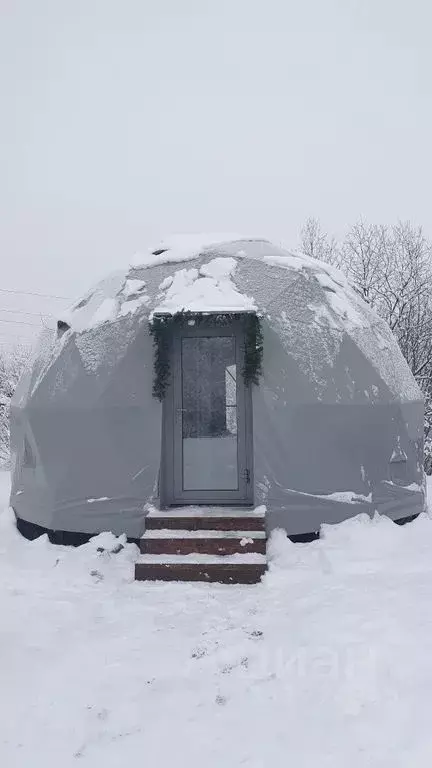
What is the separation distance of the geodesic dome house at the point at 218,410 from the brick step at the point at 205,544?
1.52ft

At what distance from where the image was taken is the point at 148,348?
574cm

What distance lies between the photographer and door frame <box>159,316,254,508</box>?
570cm

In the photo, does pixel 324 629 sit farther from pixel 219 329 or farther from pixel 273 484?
pixel 219 329

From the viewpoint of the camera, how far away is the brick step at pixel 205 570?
458 centimetres

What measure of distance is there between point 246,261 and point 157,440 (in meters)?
2.31

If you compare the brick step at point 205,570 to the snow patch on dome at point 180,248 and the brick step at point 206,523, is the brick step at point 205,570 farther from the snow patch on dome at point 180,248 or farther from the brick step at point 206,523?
the snow patch on dome at point 180,248

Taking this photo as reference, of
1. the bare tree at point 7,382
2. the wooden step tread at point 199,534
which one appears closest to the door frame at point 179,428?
the wooden step tread at point 199,534

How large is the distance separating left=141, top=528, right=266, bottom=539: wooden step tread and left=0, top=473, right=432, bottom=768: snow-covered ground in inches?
11.5

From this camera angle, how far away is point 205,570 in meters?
4.64

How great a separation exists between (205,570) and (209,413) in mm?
1763

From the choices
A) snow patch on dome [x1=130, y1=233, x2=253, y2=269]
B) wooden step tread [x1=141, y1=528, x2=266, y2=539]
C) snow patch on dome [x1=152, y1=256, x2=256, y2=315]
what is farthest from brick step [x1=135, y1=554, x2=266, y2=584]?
snow patch on dome [x1=130, y1=233, x2=253, y2=269]

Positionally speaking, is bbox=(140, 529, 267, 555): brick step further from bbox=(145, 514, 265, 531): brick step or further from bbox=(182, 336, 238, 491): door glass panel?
bbox=(182, 336, 238, 491): door glass panel

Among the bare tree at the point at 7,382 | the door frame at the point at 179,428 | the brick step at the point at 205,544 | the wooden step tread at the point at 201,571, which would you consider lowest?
the bare tree at the point at 7,382

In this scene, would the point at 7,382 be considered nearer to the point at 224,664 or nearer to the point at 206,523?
the point at 206,523
